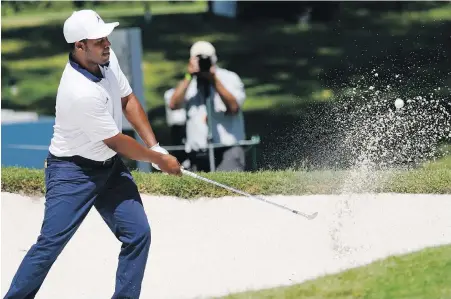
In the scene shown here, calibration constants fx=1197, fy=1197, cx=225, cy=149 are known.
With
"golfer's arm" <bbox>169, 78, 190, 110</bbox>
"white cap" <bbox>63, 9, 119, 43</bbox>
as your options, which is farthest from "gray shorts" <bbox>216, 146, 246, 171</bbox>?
"white cap" <bbox>63, 9, 119, 43</bbox>

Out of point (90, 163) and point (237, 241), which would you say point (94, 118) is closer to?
point (90, 163)

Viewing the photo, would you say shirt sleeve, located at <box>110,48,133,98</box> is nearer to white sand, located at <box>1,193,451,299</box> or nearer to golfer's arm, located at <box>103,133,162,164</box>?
golfer's arm, located at <box>103,133,162,164</box>

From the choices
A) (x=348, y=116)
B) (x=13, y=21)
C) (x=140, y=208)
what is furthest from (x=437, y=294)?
(x=13, y=21)

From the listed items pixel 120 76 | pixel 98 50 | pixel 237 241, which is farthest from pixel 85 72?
pixel 237 241

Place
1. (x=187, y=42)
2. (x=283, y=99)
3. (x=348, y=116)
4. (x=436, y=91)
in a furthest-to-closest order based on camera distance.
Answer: (x=187, y=42) → (x=283, y=99) → (x=436, y=91) → (x=348, y=116)

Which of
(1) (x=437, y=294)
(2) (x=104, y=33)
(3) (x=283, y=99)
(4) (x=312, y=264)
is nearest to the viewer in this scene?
(2) (x=104, y=33)

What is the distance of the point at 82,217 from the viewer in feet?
18.7

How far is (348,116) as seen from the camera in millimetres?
10078

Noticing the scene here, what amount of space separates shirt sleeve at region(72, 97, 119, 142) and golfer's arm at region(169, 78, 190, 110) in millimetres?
3400

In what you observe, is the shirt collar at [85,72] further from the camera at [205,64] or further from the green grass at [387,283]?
the camera at [205,64]

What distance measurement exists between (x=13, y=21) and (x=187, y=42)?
2460 mm

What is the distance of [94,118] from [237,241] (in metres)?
2.09

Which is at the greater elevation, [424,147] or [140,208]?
[140,208]

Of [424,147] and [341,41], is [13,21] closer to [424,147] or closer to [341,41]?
[341,41]
